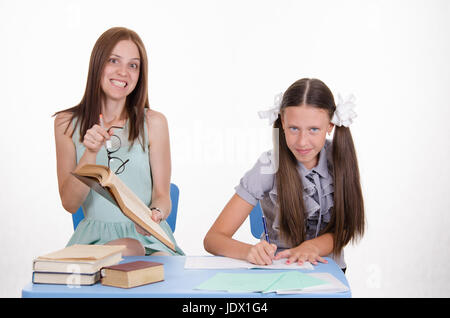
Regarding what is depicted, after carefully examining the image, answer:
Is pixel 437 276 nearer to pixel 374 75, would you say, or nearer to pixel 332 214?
pixel 374 75

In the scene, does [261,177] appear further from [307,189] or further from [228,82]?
[228,82]

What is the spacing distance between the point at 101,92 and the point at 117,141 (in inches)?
9.4

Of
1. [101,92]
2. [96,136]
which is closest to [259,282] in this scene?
[96,136]

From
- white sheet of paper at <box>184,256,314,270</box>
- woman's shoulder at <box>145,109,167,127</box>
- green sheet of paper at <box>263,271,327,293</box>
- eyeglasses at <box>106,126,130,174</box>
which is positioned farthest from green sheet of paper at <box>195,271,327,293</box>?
woman's shoulder at <box>145,109,167,127</box>

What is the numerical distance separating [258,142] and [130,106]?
1.62 meters

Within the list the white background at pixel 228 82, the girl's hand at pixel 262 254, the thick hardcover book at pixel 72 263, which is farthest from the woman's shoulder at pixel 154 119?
the white background at pixel 228 82

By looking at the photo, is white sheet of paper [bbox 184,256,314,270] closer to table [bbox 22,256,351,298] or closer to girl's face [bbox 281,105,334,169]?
table [bbox 22,256,351,298]

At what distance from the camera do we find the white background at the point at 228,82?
389 centimetres

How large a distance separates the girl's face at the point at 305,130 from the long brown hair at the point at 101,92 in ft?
2.34

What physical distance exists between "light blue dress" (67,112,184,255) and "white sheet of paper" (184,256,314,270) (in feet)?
1.75

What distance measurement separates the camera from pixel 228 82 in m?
3.90

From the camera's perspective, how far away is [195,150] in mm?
3855
